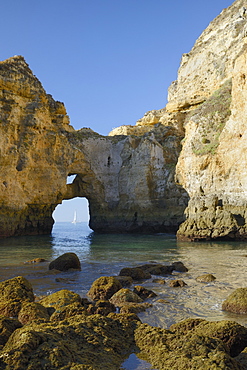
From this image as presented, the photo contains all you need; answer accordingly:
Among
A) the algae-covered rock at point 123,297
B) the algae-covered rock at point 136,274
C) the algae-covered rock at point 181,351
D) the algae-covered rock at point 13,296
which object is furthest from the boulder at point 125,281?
the algae-covered rock at point 181,351

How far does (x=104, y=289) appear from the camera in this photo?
8.95 metres

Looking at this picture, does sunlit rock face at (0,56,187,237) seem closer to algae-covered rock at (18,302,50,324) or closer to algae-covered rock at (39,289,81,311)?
algae-covered rock at (39,289,81,311)

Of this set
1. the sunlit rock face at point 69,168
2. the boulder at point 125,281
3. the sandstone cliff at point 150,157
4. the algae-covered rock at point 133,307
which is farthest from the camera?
the sunlit rock face at point 69,168

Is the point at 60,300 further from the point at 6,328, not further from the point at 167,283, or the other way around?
the point at 167,283

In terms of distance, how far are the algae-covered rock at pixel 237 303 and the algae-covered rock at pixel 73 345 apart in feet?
9.66

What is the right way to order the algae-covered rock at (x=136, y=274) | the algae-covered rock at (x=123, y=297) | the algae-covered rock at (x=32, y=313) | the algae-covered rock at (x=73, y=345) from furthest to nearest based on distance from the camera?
the algae-covered rock at (x=136, y=274)
the algae-covered rock at (x=123, y=297)
the algae-covered rock at (x=32, y=313)
the algae-covered rock at (x=73, y=345)

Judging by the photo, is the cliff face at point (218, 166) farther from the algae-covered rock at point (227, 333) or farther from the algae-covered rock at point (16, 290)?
the algae-covered rock at point (227, 333)

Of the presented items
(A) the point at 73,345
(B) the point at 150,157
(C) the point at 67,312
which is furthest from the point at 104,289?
(B) the point at 150,157

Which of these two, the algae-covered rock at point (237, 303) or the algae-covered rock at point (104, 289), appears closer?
the algae-covered rock at point (237, 303)

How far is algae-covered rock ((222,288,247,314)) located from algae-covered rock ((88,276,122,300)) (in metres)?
3.10

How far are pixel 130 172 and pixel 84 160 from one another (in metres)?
6.94

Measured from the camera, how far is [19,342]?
3799 millimetres

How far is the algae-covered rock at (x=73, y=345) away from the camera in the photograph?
354 centimetres

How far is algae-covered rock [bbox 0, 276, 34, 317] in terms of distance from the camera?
273 inches
